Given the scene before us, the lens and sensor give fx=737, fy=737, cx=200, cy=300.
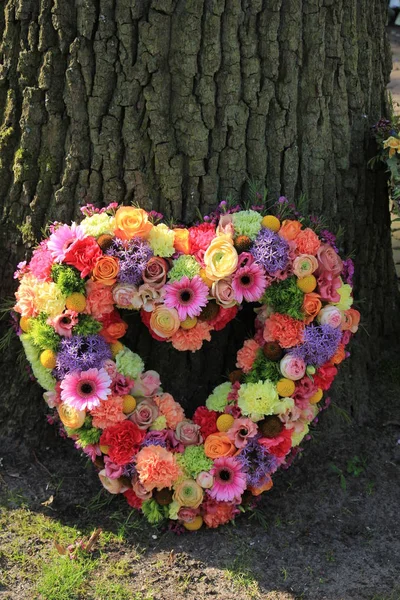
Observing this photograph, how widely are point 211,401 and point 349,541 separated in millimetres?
786

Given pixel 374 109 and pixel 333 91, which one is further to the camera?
pixel 374 109

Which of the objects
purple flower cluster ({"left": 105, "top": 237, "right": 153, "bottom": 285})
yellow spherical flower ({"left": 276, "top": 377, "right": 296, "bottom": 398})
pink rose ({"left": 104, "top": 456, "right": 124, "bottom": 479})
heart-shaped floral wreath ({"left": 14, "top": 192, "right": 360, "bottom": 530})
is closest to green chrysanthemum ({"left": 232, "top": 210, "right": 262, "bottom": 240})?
heart-shaped floral wreath ({"left": 14, "top": 192, "right": 360, "bottom": 530})

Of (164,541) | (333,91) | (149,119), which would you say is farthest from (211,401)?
(333,91)

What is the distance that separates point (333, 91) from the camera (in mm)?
3145

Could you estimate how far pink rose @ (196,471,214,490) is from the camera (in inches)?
114

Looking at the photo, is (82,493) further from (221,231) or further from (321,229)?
(321,229)

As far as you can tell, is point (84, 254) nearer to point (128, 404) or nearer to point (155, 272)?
point (155, 272)

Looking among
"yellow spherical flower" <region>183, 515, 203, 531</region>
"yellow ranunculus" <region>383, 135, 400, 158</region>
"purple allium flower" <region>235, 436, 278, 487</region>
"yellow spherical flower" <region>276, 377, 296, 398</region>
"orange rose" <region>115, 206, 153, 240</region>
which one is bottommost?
"yellow spherical flower" <region>183, 515, 203, 531</region>

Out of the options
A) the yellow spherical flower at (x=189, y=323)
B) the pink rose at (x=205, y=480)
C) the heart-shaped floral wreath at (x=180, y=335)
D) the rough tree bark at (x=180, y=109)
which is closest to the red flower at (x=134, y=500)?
the heart-shaped floral wreath at (x=180, y=335)

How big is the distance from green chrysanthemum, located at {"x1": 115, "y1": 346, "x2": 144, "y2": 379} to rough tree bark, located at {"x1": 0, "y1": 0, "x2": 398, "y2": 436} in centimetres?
25

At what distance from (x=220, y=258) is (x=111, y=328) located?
0.54 meters

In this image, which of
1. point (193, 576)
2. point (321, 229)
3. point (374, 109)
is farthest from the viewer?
point (374, 109)

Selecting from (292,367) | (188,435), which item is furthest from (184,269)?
(188,435)

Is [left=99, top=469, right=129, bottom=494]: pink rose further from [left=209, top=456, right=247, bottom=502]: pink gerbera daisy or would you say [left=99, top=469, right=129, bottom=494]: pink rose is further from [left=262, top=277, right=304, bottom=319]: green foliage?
[left=262, top=277, right=304, bottom=319]: green foliage
